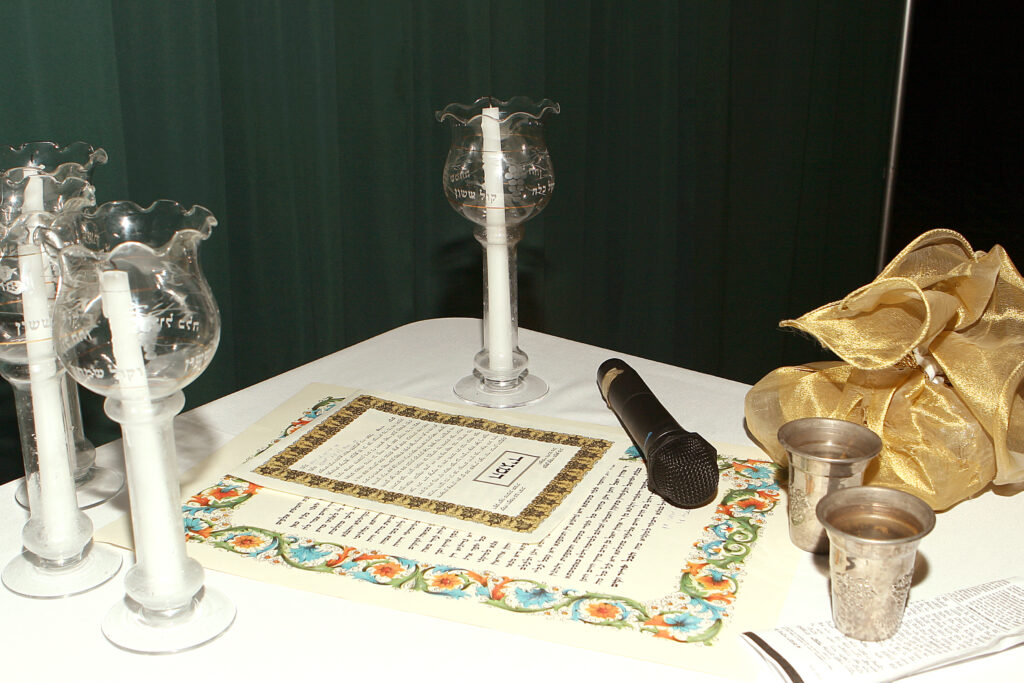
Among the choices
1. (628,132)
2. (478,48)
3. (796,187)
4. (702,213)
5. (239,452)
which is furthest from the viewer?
(796,187)

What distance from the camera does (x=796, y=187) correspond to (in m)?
2.77

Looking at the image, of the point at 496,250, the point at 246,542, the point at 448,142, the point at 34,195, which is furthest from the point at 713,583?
the point at 448,142

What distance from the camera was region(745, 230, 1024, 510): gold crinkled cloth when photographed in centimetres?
77

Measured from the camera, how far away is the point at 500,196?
39.2 inches

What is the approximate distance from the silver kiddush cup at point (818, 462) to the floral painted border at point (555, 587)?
4 cm

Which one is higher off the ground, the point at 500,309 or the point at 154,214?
the point at 154,214

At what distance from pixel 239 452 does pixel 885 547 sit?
22.2 inches

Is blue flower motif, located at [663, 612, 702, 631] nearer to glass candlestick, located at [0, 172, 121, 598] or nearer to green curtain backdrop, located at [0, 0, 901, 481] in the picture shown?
glass candlestick, located at [0, 172, 121, 598]

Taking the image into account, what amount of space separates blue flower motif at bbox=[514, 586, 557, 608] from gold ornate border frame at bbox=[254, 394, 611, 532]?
0.08 metres

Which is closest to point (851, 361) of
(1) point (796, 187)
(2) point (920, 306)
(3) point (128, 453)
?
(2) point (920, 306)

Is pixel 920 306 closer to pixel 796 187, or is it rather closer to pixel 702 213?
pixel 702 213

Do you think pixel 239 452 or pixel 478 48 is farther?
pixel 478 48

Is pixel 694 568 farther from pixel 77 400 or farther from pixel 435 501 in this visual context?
pixel 77 400

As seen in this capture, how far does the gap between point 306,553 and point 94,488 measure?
0.75 feet
